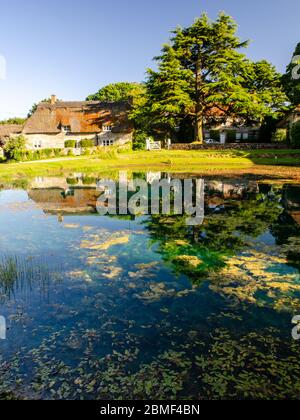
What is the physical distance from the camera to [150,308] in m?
8.02

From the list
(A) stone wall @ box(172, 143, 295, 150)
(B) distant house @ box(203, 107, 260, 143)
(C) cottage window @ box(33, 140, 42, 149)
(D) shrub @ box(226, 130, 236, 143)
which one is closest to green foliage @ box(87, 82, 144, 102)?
(C) cottage window @ box(33, 140, 42, 149)

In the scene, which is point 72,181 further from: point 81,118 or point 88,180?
point 81,118

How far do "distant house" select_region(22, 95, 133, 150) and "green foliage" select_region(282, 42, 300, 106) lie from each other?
953 inches

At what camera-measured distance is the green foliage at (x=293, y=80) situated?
45125 mm

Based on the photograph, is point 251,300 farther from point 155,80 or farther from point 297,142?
point 155,80

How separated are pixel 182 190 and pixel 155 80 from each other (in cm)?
2858

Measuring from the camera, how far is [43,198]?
875 inches

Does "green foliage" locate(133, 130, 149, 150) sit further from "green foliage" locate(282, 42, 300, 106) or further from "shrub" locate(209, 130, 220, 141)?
"green foliage" locate(282, 42, 300, 106)

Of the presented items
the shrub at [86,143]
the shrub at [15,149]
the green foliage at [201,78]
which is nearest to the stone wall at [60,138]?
the shrub at [86,143]

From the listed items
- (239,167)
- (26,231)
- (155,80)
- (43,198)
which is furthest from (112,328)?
(155,80)

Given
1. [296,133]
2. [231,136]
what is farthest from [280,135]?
[231,136]

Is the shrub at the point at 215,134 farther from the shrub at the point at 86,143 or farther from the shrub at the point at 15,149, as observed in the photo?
the shrub at the point at 15,149

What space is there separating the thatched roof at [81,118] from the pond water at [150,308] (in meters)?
43.7

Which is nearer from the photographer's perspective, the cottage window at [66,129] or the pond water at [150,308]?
the pond water at [150,308]
